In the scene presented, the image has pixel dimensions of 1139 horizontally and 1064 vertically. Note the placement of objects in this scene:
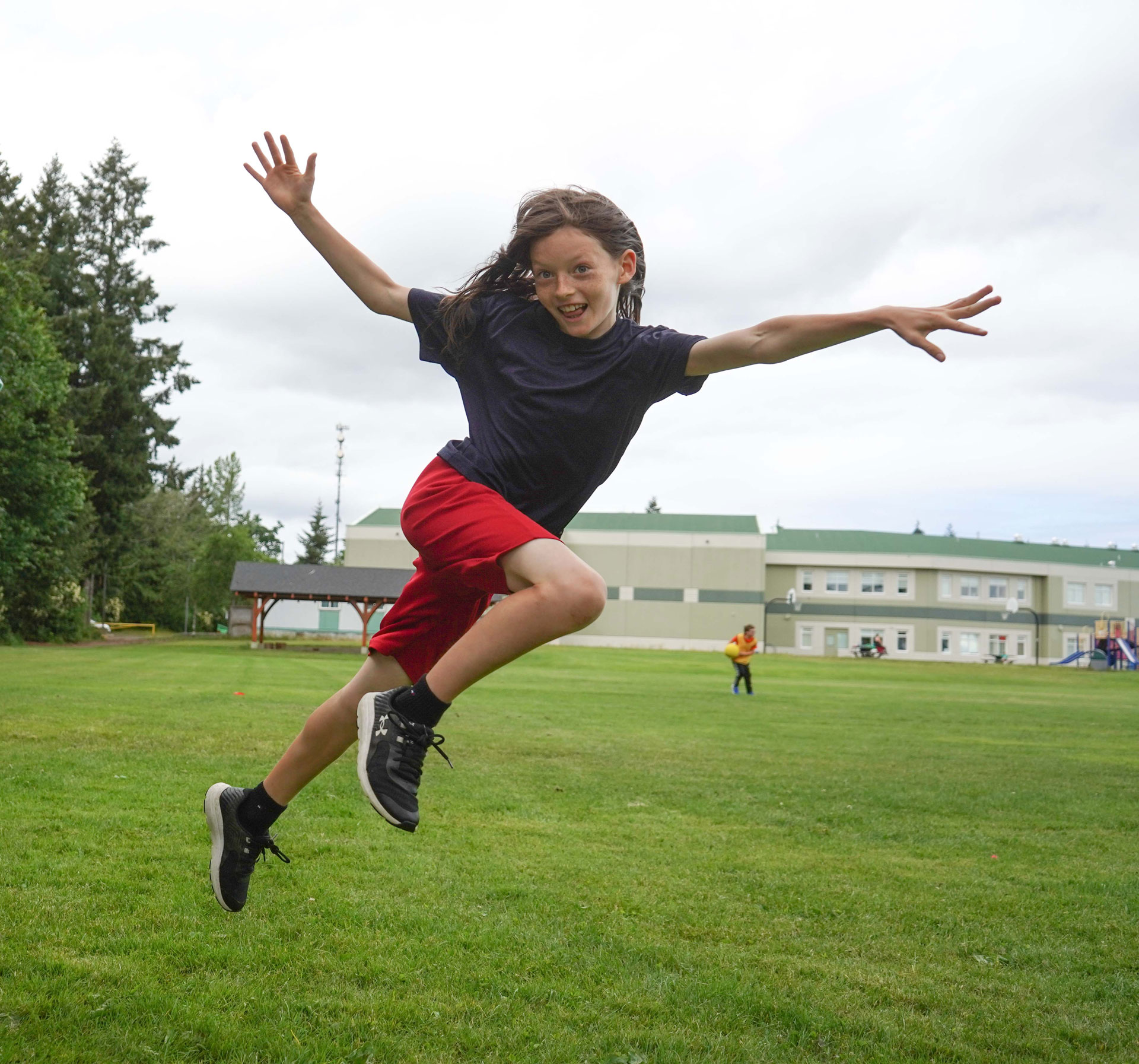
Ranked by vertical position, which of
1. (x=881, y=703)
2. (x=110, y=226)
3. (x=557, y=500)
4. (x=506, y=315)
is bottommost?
(x=881, y=703)

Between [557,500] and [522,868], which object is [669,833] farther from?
[557,500]

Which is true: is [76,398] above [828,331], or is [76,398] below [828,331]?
above

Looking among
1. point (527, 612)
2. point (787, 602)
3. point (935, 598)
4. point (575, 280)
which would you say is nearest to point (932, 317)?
point (575, 280)

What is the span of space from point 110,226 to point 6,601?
2019 cm

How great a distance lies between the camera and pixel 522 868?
23.0ft

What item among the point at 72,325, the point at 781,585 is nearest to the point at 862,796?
the point at 72,325

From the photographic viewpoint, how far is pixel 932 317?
135 inches

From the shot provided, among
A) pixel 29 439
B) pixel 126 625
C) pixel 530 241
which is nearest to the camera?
pixel 530 241

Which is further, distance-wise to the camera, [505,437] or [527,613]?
[505,437]

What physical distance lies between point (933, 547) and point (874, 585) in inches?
256

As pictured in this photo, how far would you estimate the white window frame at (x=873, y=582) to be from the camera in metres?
82.2

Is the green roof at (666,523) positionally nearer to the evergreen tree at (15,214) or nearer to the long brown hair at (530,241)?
the evergreen tree at (15,214)

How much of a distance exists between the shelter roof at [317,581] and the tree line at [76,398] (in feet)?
24.6

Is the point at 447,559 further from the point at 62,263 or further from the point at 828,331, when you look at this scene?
the point at 62,263
